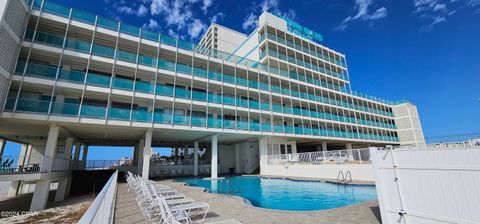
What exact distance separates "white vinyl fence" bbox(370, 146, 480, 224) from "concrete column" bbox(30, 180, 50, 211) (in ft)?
58.9

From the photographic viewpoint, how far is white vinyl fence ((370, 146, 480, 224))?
11.9 feet

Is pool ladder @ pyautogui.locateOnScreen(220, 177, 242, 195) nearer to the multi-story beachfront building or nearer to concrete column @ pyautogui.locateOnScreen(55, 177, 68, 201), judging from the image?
the multi-story beachfront building

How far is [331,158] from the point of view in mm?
18250

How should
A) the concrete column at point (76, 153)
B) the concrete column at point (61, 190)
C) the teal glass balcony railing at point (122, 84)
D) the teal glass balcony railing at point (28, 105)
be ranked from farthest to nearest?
1. the concrete column at point (76, 153)
2. the teal glass balcony railing at point (122, 84)
3. the concrete column at point (61, 190)
4. the teal glass balcony railing at point (28, 105)

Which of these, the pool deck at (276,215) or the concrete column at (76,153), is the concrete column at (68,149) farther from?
the pool deck at (276,215)

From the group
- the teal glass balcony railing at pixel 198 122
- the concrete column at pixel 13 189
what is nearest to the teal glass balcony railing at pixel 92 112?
the teal glass balcony railing at pixel 198 122

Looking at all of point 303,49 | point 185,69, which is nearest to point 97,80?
point 185,69

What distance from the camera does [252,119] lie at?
2606 cm

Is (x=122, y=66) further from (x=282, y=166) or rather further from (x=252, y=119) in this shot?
Answer: (x=282, y=166)

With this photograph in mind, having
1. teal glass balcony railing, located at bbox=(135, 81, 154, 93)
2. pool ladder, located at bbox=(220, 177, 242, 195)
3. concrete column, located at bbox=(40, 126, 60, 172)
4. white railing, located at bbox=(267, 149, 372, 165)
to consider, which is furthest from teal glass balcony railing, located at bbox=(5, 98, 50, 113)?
white railing, located at bbox=(267, 149, 372, 165)

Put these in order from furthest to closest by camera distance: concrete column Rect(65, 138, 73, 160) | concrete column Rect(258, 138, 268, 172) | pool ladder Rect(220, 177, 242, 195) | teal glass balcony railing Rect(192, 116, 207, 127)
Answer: concrete column Rect(258, 138, 268, 172) → teal glass balcony railing Rect(192, 116, 207, 127) → concrete column Rect(65, 138, 73, 160) → pool ladder Rect(220, 177, 242, 195)

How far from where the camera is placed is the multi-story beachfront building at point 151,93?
14.4m

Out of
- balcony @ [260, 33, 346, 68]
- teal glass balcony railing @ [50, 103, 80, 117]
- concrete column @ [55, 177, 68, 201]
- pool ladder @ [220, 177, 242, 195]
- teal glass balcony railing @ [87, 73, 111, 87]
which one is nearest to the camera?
pool ladder @ [220, 177, 242, 195]

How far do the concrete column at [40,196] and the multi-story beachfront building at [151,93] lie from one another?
0.19 ft
